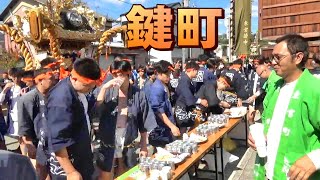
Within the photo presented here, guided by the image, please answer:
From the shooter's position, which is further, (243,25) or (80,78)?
(243,25)

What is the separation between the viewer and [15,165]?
4.60ft

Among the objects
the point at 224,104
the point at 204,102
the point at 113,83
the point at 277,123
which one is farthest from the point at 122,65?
the point at 224,104

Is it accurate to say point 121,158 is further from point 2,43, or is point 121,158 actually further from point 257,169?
point 2,43

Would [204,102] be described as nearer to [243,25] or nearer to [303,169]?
[303,169]

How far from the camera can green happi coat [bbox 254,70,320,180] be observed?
2025 mm

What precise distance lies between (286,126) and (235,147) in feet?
15.6

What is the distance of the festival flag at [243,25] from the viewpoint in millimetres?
12656

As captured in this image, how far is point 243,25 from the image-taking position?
1290cm

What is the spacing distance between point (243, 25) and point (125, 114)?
1037 cm

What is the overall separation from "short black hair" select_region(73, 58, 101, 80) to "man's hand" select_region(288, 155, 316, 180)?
162 centimetres

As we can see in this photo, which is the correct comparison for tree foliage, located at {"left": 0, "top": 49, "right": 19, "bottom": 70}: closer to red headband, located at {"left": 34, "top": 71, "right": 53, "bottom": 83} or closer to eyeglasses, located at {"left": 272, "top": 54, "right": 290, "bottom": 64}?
red headband, located at {"left": 34, "top": 71, "right": 53, "bottom": 83}

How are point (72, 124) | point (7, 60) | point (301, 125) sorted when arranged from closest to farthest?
1. point (301, 125)
2. point (72, 124)
3. point (7, 60)

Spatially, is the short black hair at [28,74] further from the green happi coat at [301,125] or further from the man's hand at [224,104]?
the green happi coat at [301,125]

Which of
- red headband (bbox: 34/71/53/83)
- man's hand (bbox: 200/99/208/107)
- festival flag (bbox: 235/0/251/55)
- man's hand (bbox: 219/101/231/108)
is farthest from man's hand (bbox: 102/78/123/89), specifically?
festival flag (bbox: 235/0/251/55)
